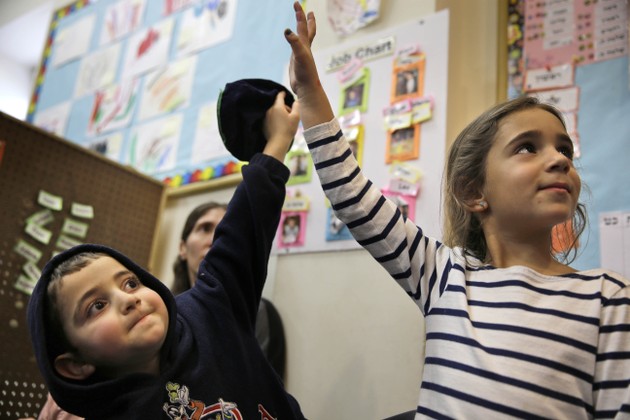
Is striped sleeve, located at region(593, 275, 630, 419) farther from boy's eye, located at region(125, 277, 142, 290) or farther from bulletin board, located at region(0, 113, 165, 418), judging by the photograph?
bulletin board, located at region(0, 113, 165, 418)

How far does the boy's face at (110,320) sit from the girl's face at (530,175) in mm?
584

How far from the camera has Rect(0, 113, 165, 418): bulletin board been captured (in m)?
1.49

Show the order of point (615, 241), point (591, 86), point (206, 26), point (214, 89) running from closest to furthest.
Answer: point (615, 241)
point (591, 86)
point (214, 89)
point (206, 26)

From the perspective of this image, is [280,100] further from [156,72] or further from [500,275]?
[156,72]

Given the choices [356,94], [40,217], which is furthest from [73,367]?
[356,94]

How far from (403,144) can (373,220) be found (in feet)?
1.94

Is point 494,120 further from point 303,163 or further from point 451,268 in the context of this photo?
point 303,163

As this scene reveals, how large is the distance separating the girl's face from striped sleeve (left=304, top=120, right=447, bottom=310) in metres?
0.14

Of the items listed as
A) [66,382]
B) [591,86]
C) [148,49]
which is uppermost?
[148,49]

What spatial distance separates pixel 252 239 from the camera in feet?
3.46

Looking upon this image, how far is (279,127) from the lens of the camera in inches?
42.5

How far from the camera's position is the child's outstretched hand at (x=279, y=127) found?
1.07 meters

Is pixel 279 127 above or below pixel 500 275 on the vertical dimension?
above

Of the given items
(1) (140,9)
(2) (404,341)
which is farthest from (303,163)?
(1) (140,9)
